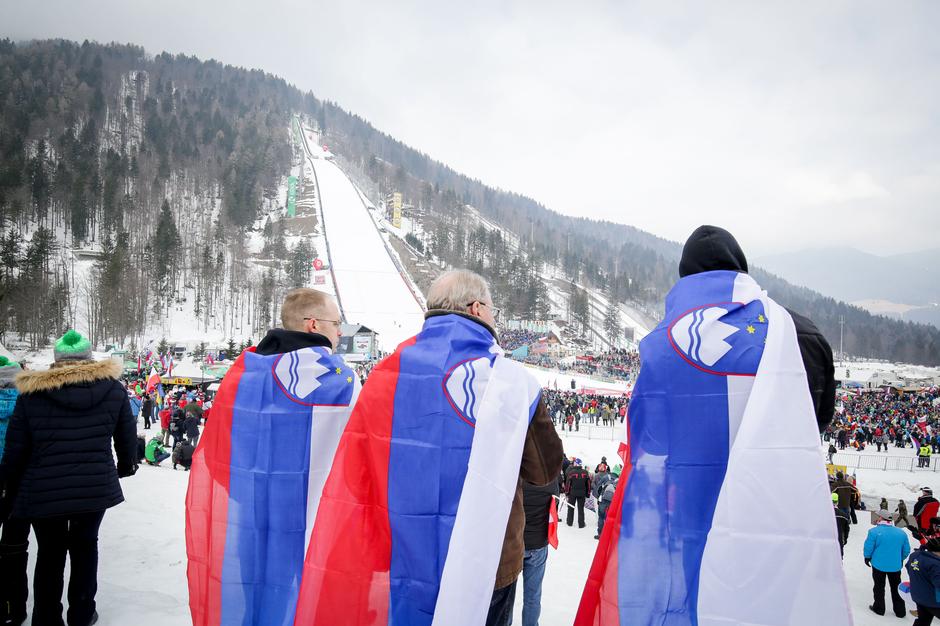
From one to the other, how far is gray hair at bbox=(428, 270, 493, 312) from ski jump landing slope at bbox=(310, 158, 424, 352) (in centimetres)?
3322

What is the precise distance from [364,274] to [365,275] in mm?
Result: 334

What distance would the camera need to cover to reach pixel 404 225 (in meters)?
92.5

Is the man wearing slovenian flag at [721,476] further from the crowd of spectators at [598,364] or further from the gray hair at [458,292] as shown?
the crowd of spectators at [598,364]

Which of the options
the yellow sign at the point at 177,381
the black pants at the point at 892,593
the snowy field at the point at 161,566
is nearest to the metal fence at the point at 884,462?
the snowy field at the point at 161,566

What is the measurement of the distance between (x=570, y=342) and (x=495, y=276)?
1735 cm

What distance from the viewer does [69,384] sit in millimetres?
2721

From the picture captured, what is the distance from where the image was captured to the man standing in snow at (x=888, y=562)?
209 inches

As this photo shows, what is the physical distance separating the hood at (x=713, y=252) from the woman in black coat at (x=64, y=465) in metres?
3.11

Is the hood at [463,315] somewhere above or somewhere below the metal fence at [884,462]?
above

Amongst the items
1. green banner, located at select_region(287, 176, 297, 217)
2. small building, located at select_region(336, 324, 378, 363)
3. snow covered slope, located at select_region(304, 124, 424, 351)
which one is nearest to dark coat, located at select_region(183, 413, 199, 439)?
small building, located at select_region(336, 324, 378, 363)

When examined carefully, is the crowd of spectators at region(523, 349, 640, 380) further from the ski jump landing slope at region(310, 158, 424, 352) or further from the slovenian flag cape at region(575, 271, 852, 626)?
the slovenian flag cape at region(575, 271, 852, 626)

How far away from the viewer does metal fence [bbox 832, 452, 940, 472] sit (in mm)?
17237

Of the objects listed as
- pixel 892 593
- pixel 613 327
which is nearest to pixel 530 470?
pixel 892 593

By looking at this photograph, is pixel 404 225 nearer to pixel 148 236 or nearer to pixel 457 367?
pixel 148 236
